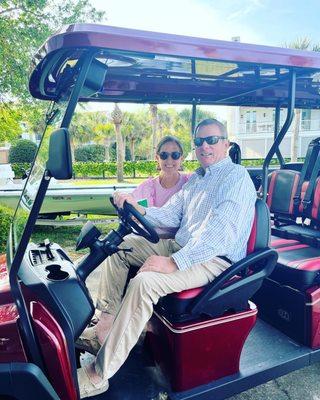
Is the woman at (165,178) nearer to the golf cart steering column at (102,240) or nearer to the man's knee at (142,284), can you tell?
the golf cart steering column at (102,240)

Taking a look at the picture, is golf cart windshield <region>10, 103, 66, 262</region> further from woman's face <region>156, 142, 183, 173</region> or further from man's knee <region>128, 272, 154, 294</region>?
woman's face <region>156, 142, 183, 173</region>

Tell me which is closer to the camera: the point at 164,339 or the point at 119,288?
the point at 164,339

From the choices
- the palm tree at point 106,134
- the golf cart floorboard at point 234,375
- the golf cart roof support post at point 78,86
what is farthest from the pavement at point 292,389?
the palm tree at point 106,134

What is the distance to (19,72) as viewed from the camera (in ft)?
20.3

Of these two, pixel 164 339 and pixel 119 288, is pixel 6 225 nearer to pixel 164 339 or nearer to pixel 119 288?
pixel 119 288

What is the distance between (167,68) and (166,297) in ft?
4.39

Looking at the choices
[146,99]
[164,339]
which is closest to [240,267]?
[164,339]

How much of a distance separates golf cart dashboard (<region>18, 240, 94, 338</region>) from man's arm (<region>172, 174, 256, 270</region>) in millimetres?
524

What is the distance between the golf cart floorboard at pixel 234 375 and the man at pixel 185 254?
161 millimetres

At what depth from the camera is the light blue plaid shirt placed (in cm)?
190

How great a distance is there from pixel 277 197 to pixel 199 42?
194cm

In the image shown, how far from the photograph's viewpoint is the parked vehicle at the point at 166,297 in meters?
1.46

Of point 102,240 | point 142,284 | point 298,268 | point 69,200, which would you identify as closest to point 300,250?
point 298,268

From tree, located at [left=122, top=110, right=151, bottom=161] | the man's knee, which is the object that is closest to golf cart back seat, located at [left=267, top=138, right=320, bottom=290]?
the man's knee
